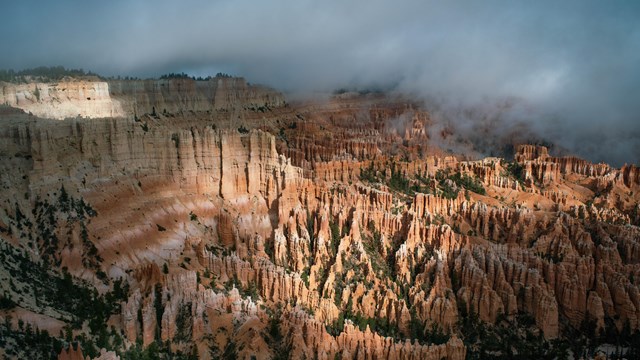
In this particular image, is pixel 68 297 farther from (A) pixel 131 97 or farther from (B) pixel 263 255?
(A) pixel 131 97

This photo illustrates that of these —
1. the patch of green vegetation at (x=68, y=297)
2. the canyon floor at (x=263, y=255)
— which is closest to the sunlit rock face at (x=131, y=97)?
the canyon floor at (x=263, y=255)

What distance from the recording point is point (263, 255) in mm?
45531

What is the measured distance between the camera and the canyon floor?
33.6 metres

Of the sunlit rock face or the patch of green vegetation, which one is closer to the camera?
the patch of green vegetation

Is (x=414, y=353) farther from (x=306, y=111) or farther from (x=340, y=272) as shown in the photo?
(x=306, y=111)

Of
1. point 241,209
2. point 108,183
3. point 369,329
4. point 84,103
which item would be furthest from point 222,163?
point 369,329

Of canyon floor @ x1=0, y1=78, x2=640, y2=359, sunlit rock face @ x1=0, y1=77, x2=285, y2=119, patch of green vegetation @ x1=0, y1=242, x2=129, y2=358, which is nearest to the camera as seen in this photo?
patch of green vegetation @ x1=0, y1=242, x2=129, y2=358

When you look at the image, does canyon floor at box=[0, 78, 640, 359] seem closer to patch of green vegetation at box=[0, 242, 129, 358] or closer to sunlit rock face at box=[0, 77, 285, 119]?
patch of green vegetation at box=[0, 242, 129, 358]

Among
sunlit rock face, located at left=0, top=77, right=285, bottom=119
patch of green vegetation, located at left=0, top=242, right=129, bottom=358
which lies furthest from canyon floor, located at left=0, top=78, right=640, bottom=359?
sunlit rock face, located at left=0, top=77, right=285, bottom=119

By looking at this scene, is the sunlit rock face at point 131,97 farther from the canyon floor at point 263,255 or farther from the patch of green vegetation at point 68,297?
the patch of green vegetation at point 68,297

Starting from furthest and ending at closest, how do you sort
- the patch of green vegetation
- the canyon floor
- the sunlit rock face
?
1. the sunlit rock face
2. the canyon floor
3. the patch of green vegetation

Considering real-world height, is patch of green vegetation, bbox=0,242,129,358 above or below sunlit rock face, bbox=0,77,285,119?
below

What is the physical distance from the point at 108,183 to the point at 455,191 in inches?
1420

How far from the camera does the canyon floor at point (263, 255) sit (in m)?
33.6
